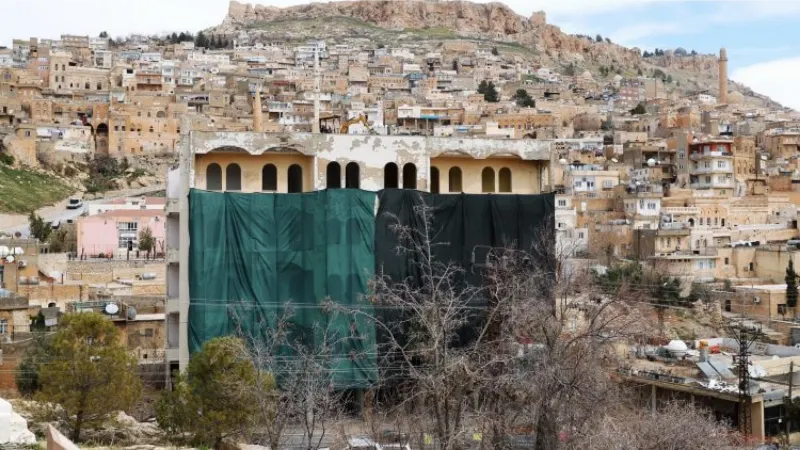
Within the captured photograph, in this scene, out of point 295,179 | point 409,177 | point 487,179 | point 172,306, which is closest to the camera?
point 172,306

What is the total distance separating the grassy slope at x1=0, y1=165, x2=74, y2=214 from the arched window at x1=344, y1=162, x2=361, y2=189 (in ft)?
99.8

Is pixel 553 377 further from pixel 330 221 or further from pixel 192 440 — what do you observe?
pixel 330 221

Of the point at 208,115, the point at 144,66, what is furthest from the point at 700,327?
the point at 144,66

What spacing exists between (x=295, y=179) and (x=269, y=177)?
2.05 ft

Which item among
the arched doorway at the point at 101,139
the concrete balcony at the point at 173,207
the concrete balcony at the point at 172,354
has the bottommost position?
the concrete balcony at the point at 172,354

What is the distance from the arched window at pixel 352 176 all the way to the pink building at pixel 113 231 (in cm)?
1864

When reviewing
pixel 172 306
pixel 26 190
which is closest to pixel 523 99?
pixel 26 190

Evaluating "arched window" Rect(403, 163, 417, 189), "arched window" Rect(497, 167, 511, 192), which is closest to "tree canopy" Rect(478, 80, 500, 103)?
"arched window" Rect(497, 167, 511, 192)

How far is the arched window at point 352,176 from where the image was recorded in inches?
861

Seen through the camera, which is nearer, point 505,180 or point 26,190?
point 505,180

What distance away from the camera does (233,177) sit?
21875 millimetres

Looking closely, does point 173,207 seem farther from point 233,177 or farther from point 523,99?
point 523,99

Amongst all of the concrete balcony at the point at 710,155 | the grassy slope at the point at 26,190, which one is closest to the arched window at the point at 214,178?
the grassy slope at the point at 26,190

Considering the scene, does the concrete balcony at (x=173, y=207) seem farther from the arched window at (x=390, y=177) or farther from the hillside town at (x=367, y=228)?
the arched window at (x=390, y=177)
